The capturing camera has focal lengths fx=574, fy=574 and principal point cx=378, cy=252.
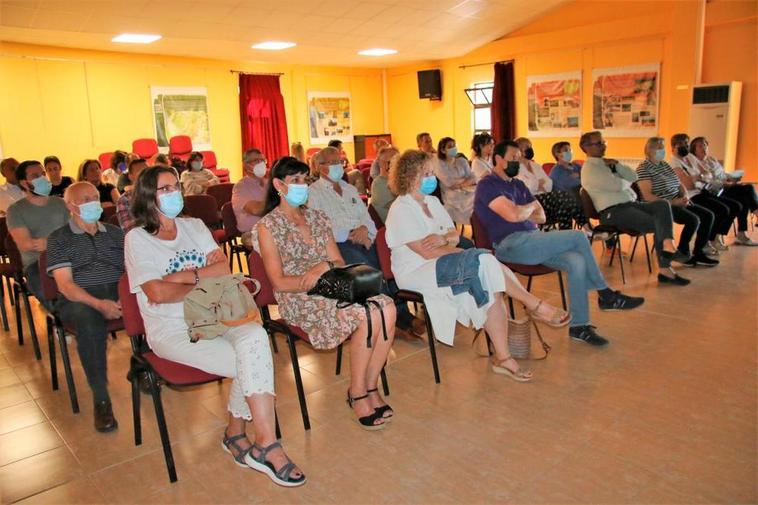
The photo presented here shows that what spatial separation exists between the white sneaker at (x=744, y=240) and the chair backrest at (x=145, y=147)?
9162mm

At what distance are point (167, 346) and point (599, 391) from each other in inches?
84.5

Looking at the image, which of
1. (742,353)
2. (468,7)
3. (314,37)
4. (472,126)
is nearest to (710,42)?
(468,7)

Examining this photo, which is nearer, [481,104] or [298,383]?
[298,383]

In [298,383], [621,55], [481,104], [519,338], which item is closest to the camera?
[298,383]

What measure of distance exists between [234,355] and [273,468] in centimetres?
49

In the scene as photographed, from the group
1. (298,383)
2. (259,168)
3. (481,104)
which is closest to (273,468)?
(298,383)

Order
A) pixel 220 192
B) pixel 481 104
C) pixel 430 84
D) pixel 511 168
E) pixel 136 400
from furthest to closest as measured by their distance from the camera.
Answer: pixel 430 84 < pixel 481 104 < pixel 220 192 < pixel 511 168 < pixel 136 400

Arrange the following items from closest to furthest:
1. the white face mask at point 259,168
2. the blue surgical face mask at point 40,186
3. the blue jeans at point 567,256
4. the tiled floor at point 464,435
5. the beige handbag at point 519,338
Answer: the tiled floor at point 464,435
the beige handbag at point 519,338
the blue jeans at point 567,256
the blue surgical face mask at point 40,186
the white face mask at point 259,168

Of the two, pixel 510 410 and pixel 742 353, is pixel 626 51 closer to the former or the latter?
pixel 742 353

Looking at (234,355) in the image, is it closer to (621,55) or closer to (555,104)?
(621,55)

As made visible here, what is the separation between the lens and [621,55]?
9.88 m

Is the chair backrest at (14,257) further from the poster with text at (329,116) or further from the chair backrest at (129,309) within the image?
the poster with text at (329,116)

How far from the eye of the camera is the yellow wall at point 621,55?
8758 millimetres

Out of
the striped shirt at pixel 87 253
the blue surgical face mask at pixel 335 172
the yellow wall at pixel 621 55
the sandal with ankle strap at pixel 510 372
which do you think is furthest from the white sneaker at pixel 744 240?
the striped shirt at pixel 87 253
